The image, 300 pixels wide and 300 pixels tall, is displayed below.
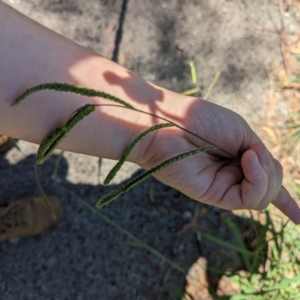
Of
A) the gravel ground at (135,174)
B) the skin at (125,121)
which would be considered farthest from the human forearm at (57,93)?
the gravel ground at (135,174)

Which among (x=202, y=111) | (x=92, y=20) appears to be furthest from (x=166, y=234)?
(x=92, y=20)

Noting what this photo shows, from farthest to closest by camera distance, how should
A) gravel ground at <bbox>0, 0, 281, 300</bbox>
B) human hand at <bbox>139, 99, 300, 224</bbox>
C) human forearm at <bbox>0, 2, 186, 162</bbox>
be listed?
gravel ground at <bbox>0, 0, 281, 300</bbox> → human hand at <bbox>139, 99, 300, 224</bbox> → human forearm at <bbox>0, 2, 186, 162</bbox>

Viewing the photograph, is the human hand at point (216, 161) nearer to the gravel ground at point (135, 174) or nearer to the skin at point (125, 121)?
the skin at point (125, 121)

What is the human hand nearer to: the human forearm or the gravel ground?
the human forearm

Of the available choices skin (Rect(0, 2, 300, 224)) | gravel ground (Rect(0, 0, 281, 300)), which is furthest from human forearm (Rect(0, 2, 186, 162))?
gravel ground (Rect(0, 0, 281, 300))

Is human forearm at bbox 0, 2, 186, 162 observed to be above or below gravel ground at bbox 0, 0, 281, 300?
above

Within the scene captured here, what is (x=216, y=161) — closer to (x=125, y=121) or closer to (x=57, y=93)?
(x=125, y=121)

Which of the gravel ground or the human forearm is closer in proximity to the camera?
the human forearm

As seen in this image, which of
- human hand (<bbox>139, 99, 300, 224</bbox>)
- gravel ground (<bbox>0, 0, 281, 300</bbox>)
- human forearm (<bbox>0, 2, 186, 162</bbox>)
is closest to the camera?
human forearm (<bbox>0, 2, 186, 162</bbox>)
